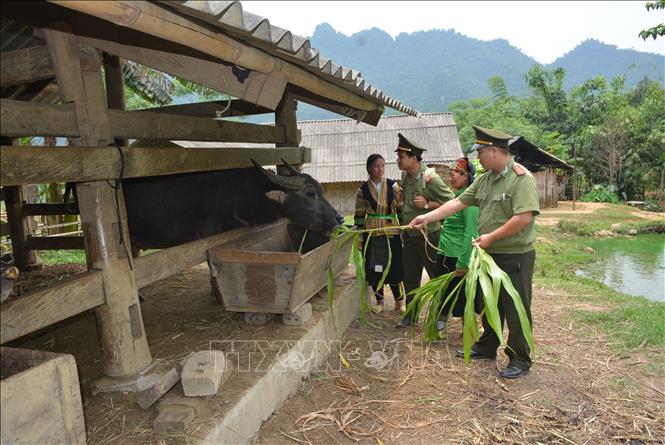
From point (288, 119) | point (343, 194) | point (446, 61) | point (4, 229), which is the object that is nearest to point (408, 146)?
point (288, 119)

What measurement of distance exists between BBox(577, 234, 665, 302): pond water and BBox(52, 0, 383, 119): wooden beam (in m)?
8.82

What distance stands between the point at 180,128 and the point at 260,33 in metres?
1.41

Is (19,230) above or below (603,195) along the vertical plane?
above

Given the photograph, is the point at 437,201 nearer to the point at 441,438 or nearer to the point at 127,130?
the point at 441,438

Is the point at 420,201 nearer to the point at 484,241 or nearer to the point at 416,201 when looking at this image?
the point at 416,201

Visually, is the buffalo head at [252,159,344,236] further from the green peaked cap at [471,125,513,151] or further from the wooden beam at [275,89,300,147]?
the green peaked cap at [471,125,513,151]

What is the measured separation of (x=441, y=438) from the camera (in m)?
2.91

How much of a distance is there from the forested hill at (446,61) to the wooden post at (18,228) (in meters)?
89.0

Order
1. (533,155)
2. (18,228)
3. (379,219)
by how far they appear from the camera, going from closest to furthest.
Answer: (379,219)
(18,228)
(533,155)

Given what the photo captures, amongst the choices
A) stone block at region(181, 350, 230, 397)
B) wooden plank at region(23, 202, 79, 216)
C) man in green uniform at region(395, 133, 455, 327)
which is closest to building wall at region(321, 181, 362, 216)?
wooden plank at region(23, 202, 79, 216)

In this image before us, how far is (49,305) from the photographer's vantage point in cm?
219

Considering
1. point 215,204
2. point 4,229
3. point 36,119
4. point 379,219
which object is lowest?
point 379,219

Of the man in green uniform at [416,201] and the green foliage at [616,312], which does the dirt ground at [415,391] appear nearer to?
the green foliage at [616,312]

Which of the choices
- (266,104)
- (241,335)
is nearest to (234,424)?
(241,335)
